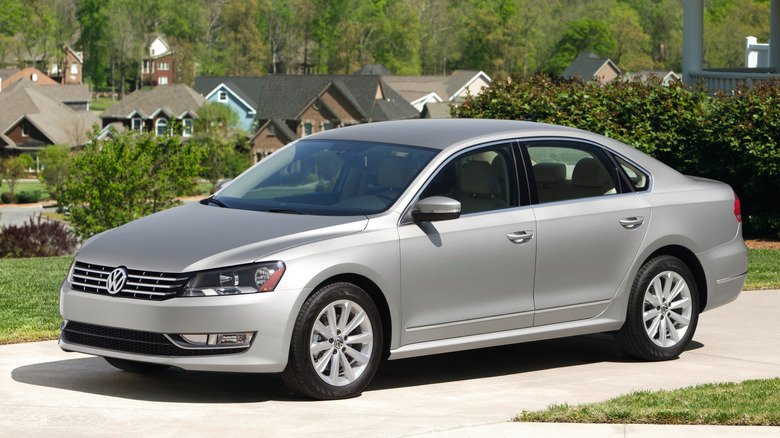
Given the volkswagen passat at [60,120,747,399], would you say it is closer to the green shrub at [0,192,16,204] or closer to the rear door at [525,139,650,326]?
the rear door at [525,139,650,326]

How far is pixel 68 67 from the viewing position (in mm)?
174000

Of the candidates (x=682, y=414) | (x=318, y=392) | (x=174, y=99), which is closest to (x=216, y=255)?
(x=318, y=392)

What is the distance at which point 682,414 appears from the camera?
643 cm

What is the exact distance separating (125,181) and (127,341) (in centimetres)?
2784

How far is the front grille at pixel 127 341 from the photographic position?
6738 millimetres

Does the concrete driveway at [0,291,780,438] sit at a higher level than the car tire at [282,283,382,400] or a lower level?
lower

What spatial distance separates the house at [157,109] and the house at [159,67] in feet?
205

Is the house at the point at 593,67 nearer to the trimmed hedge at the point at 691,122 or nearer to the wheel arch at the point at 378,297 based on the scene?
the trimmed hedge at the point at 691,122

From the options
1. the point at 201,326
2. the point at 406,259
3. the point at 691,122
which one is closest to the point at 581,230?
Result: the point at 406,259

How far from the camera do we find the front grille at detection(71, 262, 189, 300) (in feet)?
21.9

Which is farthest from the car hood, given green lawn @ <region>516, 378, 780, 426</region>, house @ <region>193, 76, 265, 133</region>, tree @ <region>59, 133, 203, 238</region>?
house @ <region>193, 76, 265, 133</region>

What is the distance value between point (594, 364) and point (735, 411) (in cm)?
207

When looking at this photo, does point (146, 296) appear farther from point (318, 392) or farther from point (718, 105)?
point (718, 105)

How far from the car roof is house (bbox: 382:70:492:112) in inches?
3920
